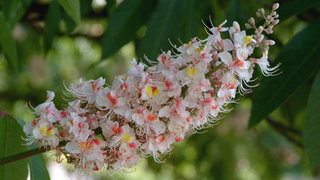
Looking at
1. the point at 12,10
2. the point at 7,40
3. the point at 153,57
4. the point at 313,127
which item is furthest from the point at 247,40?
the point at 12,10

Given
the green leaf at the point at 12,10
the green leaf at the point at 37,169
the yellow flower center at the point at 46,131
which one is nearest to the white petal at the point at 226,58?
the yellow flower center at the point at 46,131

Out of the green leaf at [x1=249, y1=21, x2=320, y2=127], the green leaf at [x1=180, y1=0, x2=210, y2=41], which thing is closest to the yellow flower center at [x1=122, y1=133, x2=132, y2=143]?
the green leaf at [x1=249, y1=21, x2=320, y2=127]

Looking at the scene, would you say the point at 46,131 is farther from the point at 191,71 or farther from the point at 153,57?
the point at 153,57

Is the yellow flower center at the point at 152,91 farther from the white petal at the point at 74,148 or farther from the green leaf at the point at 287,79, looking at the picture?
the green leaf at the point at 287,79

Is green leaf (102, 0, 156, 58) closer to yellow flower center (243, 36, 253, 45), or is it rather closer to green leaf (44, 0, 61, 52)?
green leaf (44, 0, 61, 52)

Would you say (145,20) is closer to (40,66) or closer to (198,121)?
(198,121)

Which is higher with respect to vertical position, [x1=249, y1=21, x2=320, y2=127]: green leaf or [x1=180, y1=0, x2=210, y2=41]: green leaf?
[x1=180, y1=0, x2=210, y2=41]: green leaf

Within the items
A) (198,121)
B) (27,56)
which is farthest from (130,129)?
(27,56)
